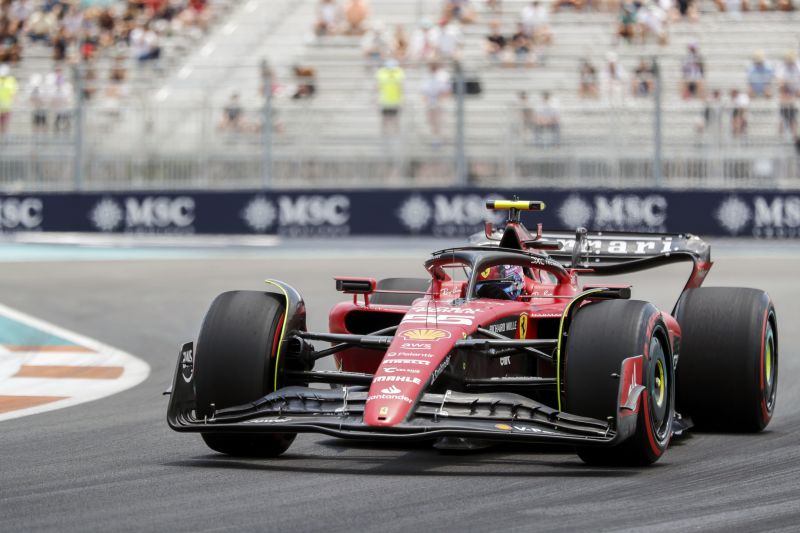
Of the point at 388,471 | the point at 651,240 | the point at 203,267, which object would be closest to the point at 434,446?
the point at 388,471

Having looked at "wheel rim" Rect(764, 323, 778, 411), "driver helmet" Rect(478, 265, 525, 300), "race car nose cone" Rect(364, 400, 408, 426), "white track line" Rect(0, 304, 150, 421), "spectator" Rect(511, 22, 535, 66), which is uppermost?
"spectator" Rect(511, 22, 535, 66)

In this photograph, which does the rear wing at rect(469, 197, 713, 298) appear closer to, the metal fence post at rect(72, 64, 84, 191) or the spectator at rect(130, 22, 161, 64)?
the metal fence post at rect(72, 64, 84, 191)

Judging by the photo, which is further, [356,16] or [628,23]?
[356,16]

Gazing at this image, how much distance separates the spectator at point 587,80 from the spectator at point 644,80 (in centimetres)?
64

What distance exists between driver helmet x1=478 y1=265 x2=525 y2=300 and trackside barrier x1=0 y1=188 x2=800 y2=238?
15431 mm

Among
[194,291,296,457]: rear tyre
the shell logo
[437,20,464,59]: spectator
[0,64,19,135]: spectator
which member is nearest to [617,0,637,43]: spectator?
[437,20,464,59]: spectator

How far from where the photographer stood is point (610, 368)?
735 cm

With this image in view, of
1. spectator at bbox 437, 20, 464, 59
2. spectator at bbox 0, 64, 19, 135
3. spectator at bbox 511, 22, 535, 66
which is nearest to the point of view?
spectator at bbox 0, 64, 19, 135

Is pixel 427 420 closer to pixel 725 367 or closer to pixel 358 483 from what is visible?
pixel 358 483

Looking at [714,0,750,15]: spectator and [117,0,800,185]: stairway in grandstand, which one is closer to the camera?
[117,0,800,185]: stairway in grandstand

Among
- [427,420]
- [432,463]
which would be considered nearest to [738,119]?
[432,463]

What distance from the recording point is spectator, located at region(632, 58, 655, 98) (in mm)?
24297

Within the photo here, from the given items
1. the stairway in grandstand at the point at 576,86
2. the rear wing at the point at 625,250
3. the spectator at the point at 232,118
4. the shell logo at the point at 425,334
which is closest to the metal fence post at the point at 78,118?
the spectator at the point at 232,118

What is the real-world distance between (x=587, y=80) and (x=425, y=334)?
57.8 feet
